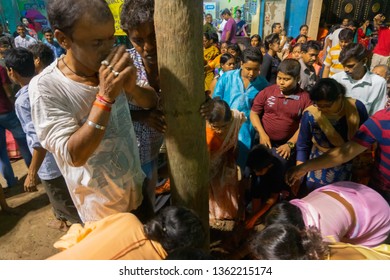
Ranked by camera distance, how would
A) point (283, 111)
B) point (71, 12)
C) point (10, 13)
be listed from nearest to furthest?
point (71, 12) < point (283, 111) < point (10, 13)

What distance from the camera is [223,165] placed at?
289cm

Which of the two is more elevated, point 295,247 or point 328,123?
point 328,123

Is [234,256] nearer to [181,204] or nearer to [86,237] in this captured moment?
[181,204]

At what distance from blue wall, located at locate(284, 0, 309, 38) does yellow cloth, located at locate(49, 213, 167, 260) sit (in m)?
10.3

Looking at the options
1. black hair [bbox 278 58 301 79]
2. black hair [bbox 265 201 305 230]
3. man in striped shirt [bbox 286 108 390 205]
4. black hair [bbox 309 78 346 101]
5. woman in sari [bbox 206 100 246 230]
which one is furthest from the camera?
black hair [bbox 278 58 301 79]

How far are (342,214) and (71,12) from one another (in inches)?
73.6

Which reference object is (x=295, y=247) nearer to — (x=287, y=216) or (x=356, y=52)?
(x=287, y=216)

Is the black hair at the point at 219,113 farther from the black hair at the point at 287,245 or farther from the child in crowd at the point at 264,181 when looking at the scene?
the black hair at the point at 287,245

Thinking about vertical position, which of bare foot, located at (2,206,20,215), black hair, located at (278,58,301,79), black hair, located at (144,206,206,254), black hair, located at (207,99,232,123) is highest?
black hair, located at (278,58,301,79)

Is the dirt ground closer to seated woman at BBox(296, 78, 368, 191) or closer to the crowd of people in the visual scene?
the crowd of people

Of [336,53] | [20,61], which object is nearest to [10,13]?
[20,61]

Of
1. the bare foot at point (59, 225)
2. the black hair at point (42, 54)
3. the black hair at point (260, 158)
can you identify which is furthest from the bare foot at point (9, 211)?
the black hair at point (260, 158)

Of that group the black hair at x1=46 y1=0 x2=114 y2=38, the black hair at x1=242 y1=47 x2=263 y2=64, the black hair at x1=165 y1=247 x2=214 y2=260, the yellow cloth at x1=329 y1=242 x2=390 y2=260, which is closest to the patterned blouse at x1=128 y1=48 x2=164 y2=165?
the black hair at x1=46 y1=0 x2=114 y2=38

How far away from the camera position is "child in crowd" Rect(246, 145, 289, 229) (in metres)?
2.78
